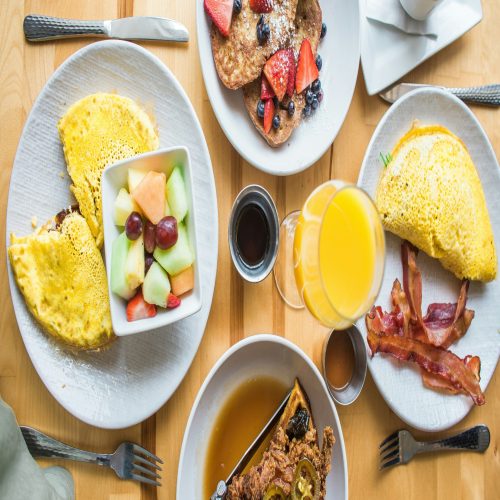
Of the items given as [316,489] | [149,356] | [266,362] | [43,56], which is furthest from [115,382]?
[43,56]

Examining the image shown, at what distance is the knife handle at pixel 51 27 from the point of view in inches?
55.6

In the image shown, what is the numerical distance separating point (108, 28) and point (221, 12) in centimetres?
27

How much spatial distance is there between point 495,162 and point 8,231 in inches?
51.7

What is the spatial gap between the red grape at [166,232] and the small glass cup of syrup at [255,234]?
220mm

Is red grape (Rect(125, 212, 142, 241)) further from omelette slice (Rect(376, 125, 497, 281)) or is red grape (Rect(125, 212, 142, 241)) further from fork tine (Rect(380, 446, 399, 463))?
fork tine (Rect(380, 446, 399, 463))

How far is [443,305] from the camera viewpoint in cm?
168

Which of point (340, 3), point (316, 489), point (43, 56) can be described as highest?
point (340, 3)

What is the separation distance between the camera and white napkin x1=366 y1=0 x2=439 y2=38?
1.64 meters

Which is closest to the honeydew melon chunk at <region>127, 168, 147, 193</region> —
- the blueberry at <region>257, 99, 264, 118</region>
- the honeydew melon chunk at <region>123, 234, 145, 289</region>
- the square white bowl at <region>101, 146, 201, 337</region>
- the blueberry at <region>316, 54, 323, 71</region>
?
the square white bowl at <region>101, 146, 201, 337</region>

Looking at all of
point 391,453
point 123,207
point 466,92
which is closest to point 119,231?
point 123,207

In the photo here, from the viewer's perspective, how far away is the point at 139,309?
1.29m

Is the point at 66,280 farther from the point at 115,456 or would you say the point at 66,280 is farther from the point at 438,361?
the point at 438,361

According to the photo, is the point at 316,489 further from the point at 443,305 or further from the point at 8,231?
the point at 8,231

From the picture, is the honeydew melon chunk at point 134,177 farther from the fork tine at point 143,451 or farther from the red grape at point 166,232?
the fork tine at point 143,451
